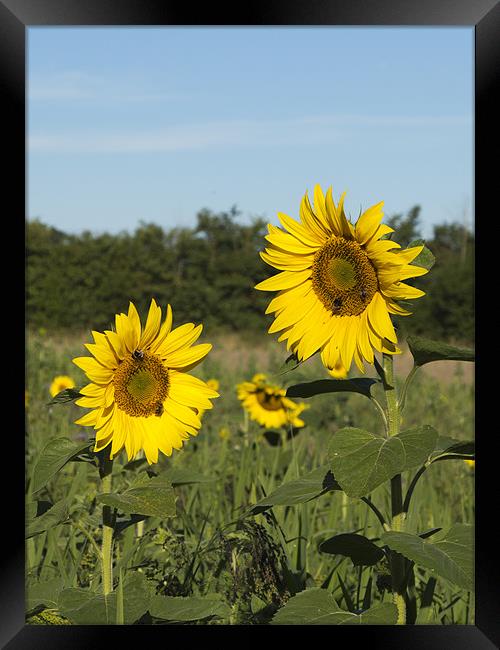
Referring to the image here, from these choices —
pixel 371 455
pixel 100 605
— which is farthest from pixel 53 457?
pixel 371 455

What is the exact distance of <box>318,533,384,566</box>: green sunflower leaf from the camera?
1.39 metres

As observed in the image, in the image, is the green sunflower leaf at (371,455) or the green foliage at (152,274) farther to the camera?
the green foliage at (152,274)

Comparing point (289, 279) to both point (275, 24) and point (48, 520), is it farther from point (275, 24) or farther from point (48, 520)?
point (48, 520)

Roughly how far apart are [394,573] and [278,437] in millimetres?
1786

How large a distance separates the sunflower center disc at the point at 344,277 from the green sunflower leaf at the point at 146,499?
40cm

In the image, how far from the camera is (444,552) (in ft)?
4.15

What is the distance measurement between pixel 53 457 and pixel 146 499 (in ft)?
0.62

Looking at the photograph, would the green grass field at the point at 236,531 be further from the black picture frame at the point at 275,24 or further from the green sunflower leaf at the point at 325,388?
the green sunflower leaf at the point at 325,388

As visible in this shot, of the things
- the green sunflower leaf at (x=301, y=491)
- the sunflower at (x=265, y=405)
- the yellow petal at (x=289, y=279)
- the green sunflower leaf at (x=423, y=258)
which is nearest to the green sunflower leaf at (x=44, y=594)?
the green sunflower leaf at (x=301, y=491)

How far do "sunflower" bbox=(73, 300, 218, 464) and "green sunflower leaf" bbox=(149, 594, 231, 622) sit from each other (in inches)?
8.8

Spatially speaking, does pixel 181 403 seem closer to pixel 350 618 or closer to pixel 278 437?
pixel 350 618

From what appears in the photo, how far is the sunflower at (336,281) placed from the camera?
4.26ft

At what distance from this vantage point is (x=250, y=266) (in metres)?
10.9

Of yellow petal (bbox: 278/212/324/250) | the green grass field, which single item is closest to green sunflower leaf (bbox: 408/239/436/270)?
yellow petal (bbox: 278/212/324/250)
